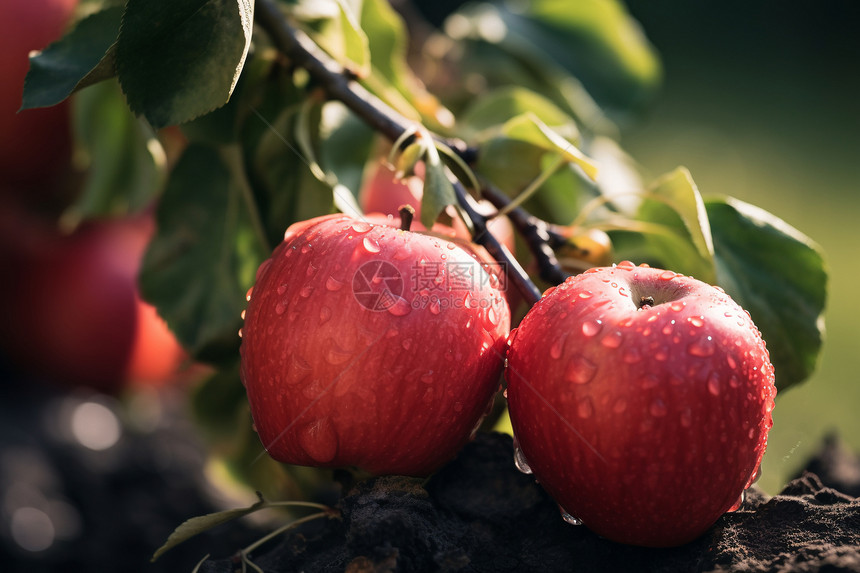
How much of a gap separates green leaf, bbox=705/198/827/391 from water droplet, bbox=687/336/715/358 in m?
0.17

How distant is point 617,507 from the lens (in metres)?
0.52

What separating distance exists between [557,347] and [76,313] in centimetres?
94

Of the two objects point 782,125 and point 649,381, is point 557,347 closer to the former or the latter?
point 649,381

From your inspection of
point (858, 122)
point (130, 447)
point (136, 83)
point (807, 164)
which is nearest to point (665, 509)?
point (136, 83)

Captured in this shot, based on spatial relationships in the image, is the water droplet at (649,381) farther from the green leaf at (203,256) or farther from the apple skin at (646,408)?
the green leaf at (203,256)

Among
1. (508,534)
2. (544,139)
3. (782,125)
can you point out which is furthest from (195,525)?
(782,125)

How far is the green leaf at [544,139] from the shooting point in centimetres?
66

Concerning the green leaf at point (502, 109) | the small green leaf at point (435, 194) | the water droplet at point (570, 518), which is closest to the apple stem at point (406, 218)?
the small green leaf at point (435, 194)

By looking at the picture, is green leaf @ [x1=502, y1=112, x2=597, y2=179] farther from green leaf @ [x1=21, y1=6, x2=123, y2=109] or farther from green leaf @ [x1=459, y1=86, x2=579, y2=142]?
green leaf @ [x1=21, y1=6, x2=123, y2=109]

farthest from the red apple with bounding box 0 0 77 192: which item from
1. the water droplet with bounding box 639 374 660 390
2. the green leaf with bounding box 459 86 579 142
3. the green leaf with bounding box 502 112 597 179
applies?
the water droplet with bounding box 639 374 660 390

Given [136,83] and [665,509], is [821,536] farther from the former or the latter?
[136,83]

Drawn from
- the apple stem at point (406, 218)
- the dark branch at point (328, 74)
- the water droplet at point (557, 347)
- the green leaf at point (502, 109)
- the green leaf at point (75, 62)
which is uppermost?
the green leaf at point (75, 62)

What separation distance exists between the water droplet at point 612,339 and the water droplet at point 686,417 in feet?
0.18

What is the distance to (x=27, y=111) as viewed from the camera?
1.08m
